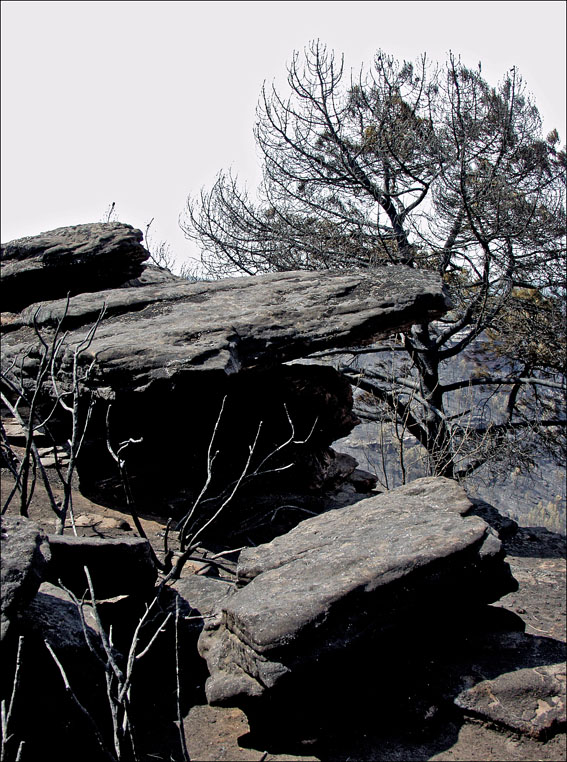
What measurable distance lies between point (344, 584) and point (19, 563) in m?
1.73

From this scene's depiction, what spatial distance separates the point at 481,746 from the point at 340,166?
807 centimetres

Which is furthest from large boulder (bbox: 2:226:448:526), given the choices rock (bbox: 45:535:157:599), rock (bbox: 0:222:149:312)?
rock (bbox: 45:535:157:599)

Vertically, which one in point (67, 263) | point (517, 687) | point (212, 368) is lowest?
point (517, 687)

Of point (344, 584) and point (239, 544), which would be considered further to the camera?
point (239, 544)

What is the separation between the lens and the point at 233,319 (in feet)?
18.3

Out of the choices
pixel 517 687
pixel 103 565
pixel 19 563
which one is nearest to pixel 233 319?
pixel 103 565

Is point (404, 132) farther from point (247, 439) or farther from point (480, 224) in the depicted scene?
point (247, 439)

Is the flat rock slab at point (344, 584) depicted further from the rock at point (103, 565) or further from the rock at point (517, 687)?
the rock at point (103, 565)

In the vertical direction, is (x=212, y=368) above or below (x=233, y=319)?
below

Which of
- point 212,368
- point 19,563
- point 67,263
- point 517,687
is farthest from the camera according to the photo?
point 67,263

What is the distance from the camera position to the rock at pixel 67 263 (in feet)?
23.2

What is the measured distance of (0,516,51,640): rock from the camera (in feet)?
8.35

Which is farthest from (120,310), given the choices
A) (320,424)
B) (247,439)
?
(320,424)

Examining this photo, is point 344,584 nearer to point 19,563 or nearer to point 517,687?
point 517,687
